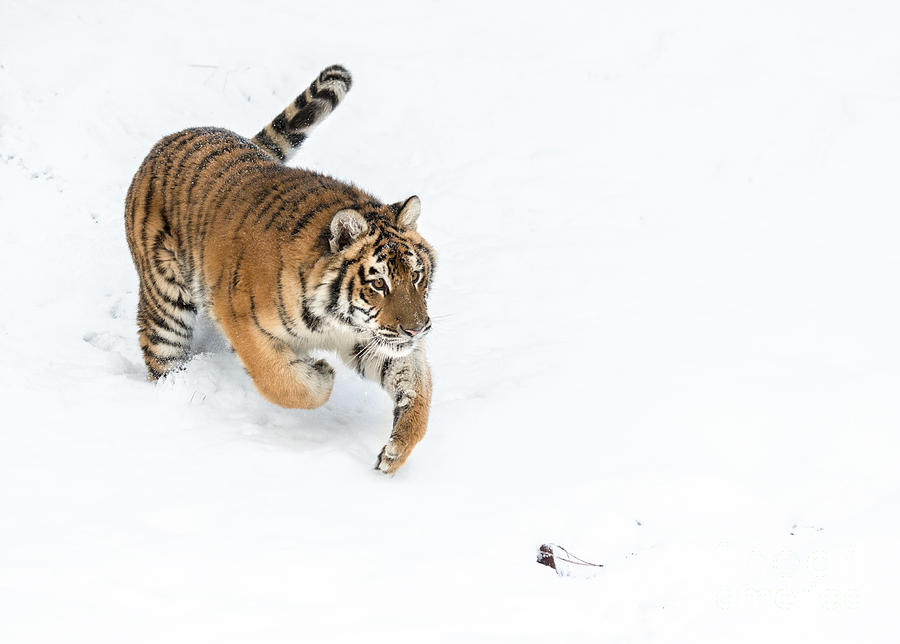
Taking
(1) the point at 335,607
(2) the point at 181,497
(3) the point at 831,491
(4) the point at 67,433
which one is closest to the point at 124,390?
(4) the point at 67,433

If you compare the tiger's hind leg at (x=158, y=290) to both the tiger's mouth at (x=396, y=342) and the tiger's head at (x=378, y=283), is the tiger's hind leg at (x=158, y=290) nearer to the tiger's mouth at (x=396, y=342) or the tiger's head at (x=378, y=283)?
the tiger's head at (x=378, y=283)

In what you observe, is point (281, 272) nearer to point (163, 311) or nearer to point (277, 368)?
point (277, 368)

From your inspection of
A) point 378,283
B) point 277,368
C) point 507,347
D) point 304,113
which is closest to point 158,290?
point 277,368

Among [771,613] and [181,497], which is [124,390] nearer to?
[181,497]

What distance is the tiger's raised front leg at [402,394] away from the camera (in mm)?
3883

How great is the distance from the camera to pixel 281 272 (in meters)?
4.01

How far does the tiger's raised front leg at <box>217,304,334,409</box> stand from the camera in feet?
13.6

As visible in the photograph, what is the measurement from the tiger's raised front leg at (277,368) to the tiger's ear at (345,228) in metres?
0.58

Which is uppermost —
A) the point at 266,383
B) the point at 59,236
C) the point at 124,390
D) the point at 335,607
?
the point at 335,607

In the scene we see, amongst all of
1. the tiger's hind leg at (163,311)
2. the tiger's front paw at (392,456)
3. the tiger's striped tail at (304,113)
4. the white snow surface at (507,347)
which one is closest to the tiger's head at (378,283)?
the tiger's front paw at (392,456)

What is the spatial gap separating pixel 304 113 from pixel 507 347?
5.92 feet

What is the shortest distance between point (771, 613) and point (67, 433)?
2820mm

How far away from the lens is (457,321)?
18.6 ft

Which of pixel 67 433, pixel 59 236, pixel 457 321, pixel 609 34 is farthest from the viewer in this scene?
pixel 609 34
